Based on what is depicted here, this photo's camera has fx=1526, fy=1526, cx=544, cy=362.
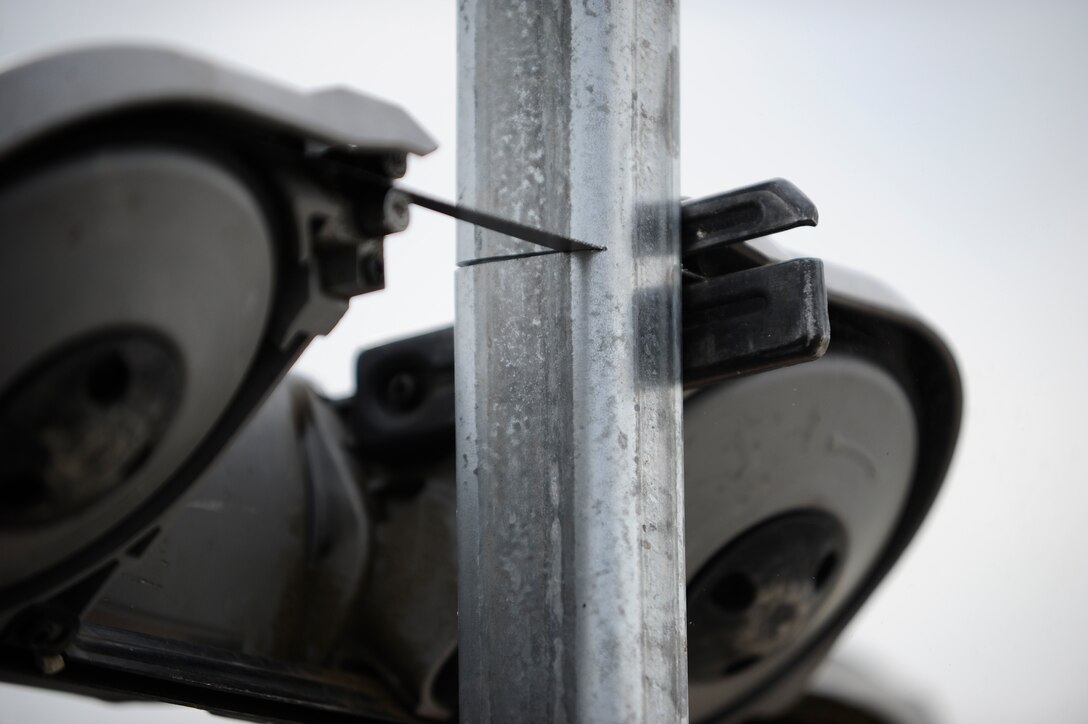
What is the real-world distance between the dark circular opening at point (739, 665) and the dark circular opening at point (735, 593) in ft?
0.53

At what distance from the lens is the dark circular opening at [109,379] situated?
1.53 m

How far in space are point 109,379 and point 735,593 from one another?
1439mm

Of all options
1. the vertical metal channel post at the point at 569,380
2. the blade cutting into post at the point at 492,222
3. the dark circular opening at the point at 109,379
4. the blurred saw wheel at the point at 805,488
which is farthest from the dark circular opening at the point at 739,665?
the dark circular opening at the point at 109,379

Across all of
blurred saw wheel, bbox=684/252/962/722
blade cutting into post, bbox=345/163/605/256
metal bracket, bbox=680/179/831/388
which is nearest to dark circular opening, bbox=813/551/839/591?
blurred saw wheel, bbox=684/252/962/722

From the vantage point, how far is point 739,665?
2.88 m

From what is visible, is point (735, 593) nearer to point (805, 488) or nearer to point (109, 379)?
point (805, 488)

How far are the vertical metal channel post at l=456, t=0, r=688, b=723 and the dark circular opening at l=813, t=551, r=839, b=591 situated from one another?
3.51 feet

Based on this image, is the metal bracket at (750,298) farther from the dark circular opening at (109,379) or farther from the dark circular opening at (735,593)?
the dark circular opening at (735,593)

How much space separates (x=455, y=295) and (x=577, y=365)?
0.21 m

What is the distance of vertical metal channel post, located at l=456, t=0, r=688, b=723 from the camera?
5.56 ft

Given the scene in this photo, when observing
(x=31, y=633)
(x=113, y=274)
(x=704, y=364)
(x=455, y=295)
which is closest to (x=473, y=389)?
(x=455, y=295)

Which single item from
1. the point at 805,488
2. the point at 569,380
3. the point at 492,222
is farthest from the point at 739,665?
the point at 492,222

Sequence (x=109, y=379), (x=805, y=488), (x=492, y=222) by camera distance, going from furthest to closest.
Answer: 1. (x=805, y=488)
2. (x=492, y=222)
3. (x=109, y=379)

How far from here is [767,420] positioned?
247 centimetres
